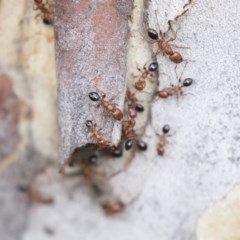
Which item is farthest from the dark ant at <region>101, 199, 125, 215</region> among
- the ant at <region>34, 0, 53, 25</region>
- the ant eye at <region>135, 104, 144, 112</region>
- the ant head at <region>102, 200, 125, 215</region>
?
the ant at <region>34, 0, 53, 25</region>

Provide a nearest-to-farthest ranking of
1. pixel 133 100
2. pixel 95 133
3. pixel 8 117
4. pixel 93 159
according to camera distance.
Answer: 1. pixel 95 133
2. pixel 133 100
3. pixel 93 159
4. pixel 8 117

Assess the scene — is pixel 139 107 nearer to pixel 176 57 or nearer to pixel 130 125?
pixel 130 125

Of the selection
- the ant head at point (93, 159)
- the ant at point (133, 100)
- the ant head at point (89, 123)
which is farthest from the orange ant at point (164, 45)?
the ant head at point (93, 159)

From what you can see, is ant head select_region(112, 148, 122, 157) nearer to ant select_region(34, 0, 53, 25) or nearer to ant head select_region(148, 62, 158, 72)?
ant head select_region(148, 62, 158, 72)

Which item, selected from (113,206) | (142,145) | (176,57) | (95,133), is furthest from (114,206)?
(176,57)

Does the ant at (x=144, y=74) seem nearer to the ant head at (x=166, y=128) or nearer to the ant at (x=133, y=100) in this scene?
the ant at (x=133, y=100)

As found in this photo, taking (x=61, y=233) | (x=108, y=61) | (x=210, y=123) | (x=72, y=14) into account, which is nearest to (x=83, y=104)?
(x=108, y=61)

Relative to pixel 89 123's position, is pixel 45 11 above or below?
above
